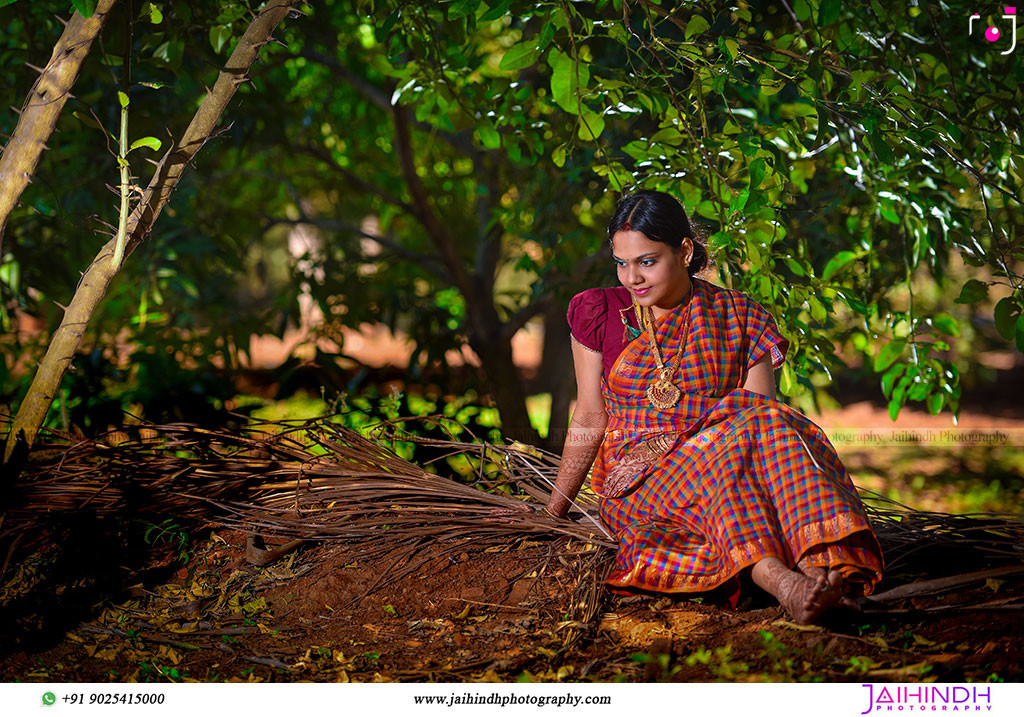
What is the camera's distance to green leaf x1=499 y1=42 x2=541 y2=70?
221 cm

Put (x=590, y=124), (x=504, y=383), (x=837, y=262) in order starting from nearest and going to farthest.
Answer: (x=590, y=124) < (x=837, y=262) < (x=504, y=383)

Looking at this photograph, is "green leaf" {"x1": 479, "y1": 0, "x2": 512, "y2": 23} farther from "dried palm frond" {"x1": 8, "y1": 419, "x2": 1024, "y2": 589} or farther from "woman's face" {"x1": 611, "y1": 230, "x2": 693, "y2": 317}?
"dried palm frond" {"x1": 8, "y1": 419, "x2": 1024, "y2": 589}

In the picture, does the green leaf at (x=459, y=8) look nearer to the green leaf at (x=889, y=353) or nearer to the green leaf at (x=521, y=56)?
the green leaf at (x=521, y=56)

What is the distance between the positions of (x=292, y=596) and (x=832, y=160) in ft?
7.40

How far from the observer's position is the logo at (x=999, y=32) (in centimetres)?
224

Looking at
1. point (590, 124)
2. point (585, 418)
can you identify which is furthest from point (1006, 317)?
point (590, 124)

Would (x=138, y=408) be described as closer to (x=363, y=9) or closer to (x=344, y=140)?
(x=363, y=9)

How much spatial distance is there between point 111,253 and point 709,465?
161 cm

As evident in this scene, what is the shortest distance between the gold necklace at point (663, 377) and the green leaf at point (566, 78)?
555mm

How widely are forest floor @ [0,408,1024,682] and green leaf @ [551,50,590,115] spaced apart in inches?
47.5

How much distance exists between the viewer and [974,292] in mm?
2217

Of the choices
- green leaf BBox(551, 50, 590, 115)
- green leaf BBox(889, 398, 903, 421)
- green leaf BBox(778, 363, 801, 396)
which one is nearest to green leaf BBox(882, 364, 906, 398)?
green leaf BBox(889, 398, 903, 421)

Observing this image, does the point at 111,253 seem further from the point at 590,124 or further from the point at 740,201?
the point at 740,201

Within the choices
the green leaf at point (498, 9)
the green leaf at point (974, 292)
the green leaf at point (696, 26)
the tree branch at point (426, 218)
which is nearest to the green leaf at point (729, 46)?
the green leaf at point (696, 26)
